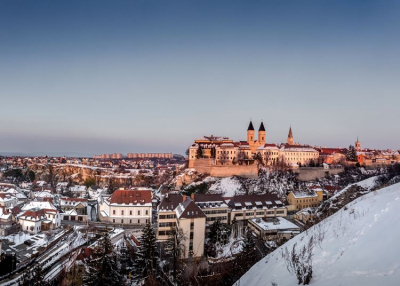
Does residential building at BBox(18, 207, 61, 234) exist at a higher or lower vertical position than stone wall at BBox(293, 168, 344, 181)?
lower

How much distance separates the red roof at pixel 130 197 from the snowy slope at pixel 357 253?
1012 inches

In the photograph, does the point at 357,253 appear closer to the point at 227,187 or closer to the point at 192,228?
the point at 192,228

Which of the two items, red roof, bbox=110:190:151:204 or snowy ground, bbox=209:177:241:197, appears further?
snowy ground, bbox=209:177:241:197

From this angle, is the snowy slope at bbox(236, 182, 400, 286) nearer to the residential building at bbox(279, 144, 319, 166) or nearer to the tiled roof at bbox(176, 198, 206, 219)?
the tiled roof at bbox(176, 198, 206, 219)

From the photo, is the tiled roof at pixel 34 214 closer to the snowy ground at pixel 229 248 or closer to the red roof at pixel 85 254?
the red roof at pixel 85 254

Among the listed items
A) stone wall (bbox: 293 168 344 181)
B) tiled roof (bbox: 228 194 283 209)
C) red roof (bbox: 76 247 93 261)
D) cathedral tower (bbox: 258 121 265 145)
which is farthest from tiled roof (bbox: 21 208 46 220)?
cathedral tower (bbox: 258 121 265 145)

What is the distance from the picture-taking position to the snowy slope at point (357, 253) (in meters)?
5.29

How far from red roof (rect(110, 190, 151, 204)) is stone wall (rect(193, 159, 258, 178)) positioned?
62.7ft

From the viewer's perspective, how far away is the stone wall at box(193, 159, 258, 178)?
167ft

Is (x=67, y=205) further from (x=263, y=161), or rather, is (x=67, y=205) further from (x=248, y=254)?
(x=263, y=161)

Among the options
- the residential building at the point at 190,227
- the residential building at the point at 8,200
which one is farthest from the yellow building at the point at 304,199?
the residential building at the point at 8,200

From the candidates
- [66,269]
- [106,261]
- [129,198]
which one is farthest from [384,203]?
[129,198]

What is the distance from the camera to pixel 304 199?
36906 millimetres

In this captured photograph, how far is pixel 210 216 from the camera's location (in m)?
29.9
